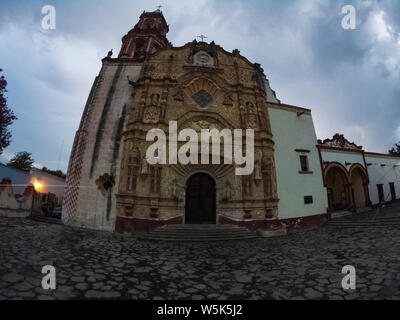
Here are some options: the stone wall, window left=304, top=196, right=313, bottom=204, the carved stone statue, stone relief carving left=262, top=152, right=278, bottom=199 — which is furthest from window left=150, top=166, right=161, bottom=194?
window left=304, top=196, right=313, bottom=204

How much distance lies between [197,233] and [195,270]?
4.23m

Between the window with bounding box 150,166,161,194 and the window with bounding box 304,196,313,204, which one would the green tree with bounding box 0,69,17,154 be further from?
the window with bounding box 304,196,313,204

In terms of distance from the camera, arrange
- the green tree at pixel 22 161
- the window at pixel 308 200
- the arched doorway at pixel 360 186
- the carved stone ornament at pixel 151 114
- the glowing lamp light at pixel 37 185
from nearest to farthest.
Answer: the carved stone ornament at pixel 151 114 → the window at pixel 308 200 → the arched doorway at pixel 360 186 → the glowing lamp light at pixel 37 185 → the green tree at pixel 22 161

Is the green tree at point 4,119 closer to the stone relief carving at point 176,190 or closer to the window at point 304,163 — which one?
the stone relief carving at point 176,190

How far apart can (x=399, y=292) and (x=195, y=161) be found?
9064 millimetres

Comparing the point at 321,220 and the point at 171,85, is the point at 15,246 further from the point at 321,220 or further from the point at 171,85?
the point at 321,220

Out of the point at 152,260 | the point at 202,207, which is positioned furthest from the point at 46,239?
Result: the point at 202,207

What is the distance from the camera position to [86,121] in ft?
40.0

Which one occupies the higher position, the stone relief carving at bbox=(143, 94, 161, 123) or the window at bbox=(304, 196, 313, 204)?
the stone relief carving at bbox=(143, 94, 161, 123)

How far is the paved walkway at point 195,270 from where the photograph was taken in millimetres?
3236

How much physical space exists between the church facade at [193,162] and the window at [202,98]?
0.08 m

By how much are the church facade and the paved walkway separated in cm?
355

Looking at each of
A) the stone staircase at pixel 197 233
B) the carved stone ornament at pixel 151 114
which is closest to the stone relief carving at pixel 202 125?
the carved stone ornament at pixel 151 114

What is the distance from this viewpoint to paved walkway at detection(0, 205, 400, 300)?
127 inches
